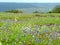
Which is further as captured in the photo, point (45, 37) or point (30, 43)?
point (45, 37)

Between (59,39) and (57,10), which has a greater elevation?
(59,39)

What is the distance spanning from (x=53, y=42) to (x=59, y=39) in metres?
0.56

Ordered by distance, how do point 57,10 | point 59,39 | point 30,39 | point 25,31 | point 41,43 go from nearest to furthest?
1. point 41,43
2. point 30,39
3. point 59,39
4. point 25,31
5. point 57,10

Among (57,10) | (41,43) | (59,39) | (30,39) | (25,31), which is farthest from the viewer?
(57,10)

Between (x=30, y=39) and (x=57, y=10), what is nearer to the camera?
(x=30, y=39)

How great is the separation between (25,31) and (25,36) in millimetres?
954

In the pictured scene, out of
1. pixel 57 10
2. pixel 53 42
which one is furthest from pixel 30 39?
pixel 57 10

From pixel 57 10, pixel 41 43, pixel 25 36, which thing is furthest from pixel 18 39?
pixel 57 10

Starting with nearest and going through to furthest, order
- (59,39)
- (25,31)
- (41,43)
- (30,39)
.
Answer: (41,43) → (30,39) → (59,39) → (25,31)

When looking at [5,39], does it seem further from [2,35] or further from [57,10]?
[57,10]

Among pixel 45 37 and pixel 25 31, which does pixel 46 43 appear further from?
pixel 25 31

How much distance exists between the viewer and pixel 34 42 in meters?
6.09

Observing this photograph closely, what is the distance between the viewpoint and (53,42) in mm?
6355

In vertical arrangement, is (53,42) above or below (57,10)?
above
